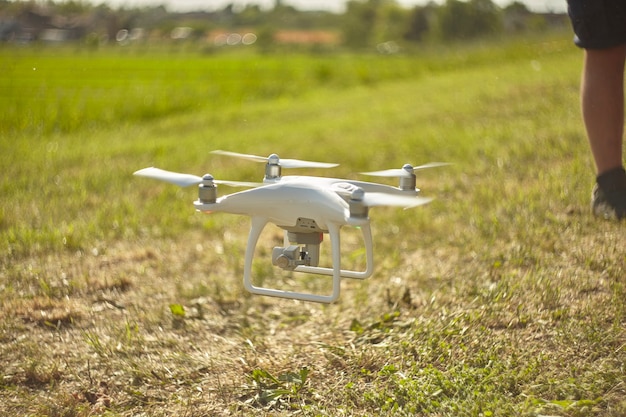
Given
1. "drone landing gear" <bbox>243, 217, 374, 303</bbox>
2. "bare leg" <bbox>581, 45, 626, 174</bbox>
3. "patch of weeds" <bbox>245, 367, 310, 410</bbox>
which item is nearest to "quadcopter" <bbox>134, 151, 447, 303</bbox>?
"drone landing gear" <bbox>243, 217, 374, 303</bbox>

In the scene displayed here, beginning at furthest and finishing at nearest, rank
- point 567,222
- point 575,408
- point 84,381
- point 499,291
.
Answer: point 567,222, point 499,291, point 84,381, point 575,408

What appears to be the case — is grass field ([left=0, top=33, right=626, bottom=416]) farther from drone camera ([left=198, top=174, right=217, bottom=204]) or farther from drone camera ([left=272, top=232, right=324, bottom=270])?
drone camera ([left=198, top=174, right=217, bottom=204])

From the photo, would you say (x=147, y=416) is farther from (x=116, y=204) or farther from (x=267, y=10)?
(x=267, y=10)

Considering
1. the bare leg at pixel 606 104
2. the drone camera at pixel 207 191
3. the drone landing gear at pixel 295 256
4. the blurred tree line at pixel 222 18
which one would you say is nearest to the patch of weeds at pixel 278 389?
the drone landing gear at pixel 295 256

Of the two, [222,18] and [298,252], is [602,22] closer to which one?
[298,252]

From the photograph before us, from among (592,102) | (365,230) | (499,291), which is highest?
(592,102)

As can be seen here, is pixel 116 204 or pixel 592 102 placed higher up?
pixel 592 102

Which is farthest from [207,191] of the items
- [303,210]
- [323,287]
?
[323,287]

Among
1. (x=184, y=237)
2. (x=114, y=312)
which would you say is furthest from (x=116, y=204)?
(x=114, y=312)
